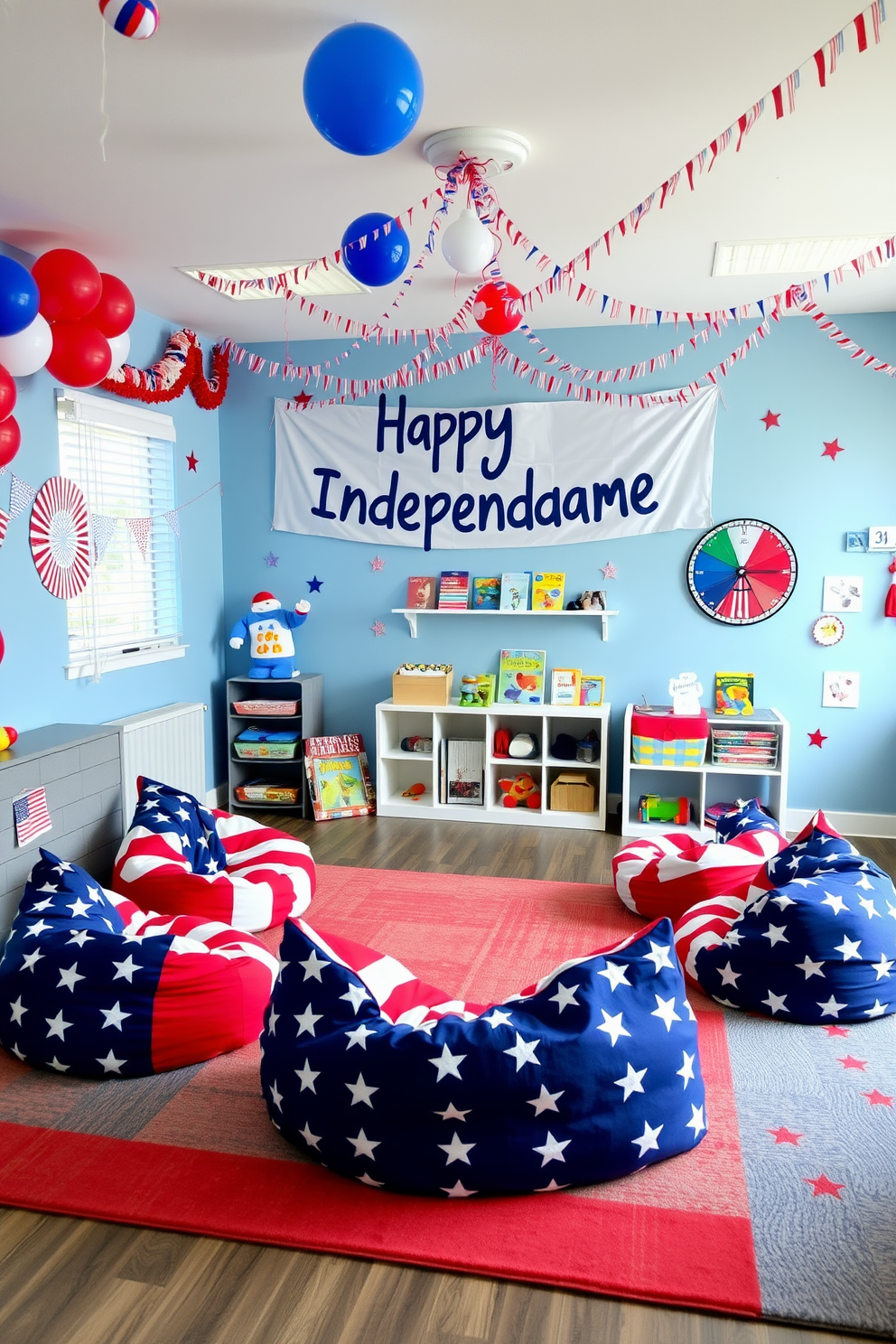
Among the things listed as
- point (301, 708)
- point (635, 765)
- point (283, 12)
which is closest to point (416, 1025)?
point (283, 12)

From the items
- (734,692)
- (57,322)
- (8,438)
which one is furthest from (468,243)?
(734,692)

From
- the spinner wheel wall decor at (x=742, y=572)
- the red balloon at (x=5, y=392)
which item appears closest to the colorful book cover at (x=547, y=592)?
the spinner wheel wall decor at (x=742, y=572)

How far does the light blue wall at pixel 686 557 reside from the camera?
497cm

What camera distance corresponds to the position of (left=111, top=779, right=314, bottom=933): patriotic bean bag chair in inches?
137

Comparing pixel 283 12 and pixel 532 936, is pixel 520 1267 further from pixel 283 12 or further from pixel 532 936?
pixel 283 12

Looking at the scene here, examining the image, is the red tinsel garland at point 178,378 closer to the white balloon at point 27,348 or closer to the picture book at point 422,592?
the white balloon at point 27,348

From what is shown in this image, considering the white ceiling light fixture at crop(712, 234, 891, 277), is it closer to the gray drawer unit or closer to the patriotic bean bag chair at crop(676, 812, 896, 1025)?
the patriotic bean bag chair at crop(676, 812, 896, 1025)

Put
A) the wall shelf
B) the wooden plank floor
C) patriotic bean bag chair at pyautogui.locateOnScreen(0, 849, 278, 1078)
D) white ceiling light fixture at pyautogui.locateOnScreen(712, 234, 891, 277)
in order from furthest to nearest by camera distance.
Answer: the wall shelf
white ceiling light fixture at pyautogui.locateOnScreen(712, 234, 891, 277)
patriotic bean bag chair at pyautogui.locateOnScreen(0, 849, 278, 1078)
the wooden plank floor

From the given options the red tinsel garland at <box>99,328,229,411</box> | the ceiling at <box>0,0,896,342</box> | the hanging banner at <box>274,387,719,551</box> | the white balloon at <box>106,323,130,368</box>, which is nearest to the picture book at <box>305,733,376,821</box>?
the hanging banner at <box>274,387,719,551</box>

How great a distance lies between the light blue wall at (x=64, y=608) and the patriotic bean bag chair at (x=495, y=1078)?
7.21 ft

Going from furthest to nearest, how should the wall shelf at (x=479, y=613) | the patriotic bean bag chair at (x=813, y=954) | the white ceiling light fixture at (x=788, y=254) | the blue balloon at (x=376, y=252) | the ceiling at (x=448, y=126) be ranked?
1. the wall shelf at (x=479, y=613)
2. the white ceiling light fixture at (x=788, y=254)
3. the blue balloon at (x=376, y=252)
4. the patriotic bean bag chair at (x=813, y=954)
5. the ceiling at (x=448, y=126)

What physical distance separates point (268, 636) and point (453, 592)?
1.04 m

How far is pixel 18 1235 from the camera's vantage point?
2061 mm

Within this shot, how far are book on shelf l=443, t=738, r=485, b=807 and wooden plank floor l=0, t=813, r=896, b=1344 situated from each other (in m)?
3.39
